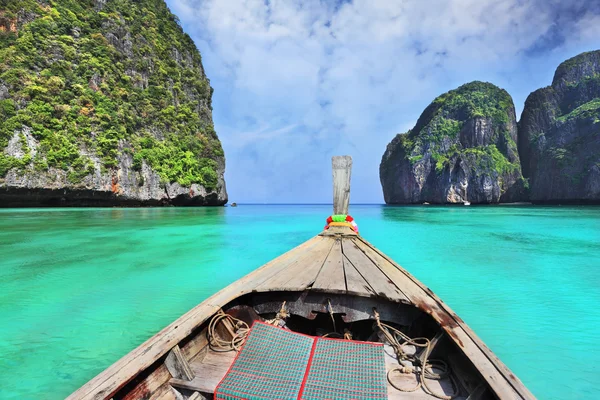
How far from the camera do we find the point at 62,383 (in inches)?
108

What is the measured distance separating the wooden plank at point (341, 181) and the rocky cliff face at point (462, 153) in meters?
66.1

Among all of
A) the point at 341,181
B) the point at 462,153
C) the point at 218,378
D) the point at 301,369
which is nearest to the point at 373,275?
the point at 301,369

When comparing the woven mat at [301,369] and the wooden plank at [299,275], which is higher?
the wooden plank at [299,275]

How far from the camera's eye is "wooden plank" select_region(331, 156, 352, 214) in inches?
337

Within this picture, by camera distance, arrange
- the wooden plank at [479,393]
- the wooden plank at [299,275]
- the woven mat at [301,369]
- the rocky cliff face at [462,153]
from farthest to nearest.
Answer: the rocky cliff face at [462,153]
the wooden plank at [299,275]
the woven mat at [301,369]
the wooden plank at [479,393]

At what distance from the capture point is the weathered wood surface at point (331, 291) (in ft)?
4.87

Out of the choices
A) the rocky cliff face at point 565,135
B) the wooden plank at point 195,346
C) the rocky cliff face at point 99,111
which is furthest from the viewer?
the rocky cliff face at point 565,135

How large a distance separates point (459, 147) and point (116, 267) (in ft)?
279

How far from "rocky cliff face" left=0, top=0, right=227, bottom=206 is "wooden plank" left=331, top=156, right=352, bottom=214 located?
26.0 metres

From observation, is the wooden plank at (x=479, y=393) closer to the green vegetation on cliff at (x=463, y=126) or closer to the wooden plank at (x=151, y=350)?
the wooden plank at (x=151, y=350)

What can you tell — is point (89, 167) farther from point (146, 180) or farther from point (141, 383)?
point (141, 383)

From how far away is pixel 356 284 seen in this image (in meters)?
2.60

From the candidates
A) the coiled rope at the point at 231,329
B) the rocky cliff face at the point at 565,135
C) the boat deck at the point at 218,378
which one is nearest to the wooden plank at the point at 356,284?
the boat deck at the point at 218,378

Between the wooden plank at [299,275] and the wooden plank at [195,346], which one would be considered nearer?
the wooden plank at [195,346]
